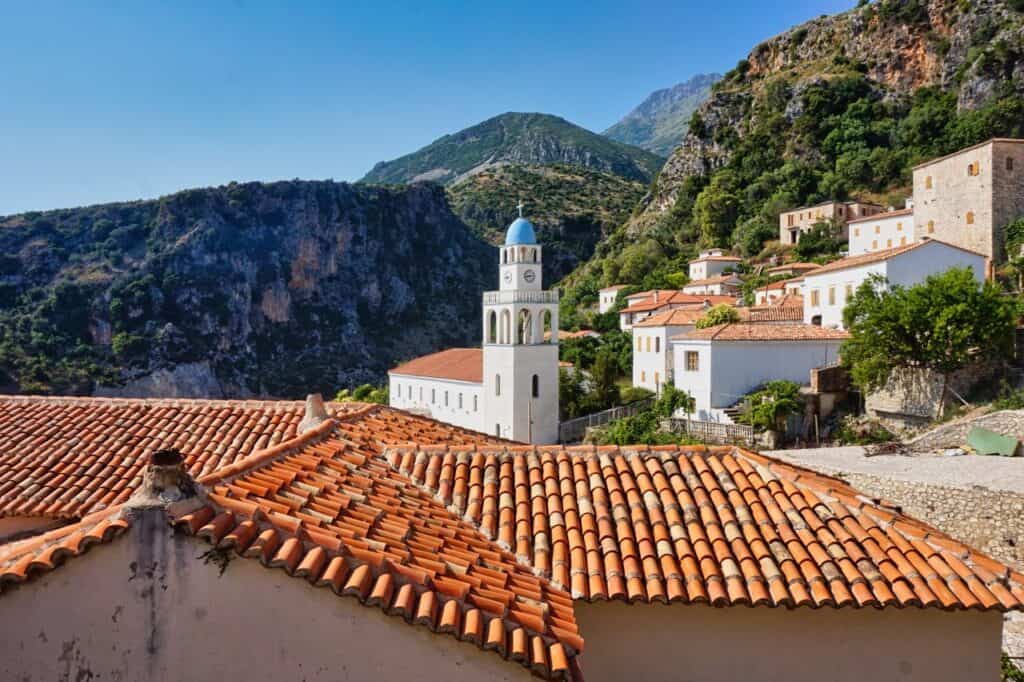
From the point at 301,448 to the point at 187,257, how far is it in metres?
95.9

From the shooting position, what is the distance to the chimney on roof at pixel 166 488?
12.1ft

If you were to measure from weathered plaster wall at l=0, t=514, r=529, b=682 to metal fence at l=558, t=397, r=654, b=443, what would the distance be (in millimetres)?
33887

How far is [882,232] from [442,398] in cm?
3612

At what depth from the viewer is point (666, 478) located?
6590mm

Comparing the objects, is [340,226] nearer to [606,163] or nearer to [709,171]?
[709,171]

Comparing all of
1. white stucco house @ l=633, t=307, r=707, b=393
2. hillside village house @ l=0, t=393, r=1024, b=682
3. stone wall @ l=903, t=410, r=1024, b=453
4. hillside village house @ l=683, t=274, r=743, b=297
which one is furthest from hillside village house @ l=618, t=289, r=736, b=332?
hillside village house @ l=0, t=393, r=1024, b=682

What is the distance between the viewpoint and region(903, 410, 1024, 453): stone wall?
67.9 ft

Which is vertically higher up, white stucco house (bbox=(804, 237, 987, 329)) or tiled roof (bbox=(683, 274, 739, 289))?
tiled roof (bbox=(683, 274, 739, 289))

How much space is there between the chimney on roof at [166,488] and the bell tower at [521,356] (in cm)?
3552

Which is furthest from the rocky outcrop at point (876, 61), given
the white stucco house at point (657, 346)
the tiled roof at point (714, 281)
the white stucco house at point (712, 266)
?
the white stucco house at point (657, 346)

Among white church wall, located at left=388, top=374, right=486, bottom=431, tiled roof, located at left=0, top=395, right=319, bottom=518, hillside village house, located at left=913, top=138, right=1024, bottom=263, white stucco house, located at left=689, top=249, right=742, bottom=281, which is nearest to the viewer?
tiled roof, located at left=0, top=395, right=319, bottom=518

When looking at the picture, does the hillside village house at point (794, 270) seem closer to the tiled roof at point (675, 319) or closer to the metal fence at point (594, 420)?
the tiled roof at point (675, 319)

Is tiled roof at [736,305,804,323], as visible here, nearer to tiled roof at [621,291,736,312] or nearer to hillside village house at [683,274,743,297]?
tiled roof at [621,291,736,312]

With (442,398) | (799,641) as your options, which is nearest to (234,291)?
(442,398)
